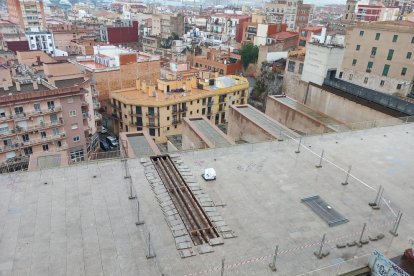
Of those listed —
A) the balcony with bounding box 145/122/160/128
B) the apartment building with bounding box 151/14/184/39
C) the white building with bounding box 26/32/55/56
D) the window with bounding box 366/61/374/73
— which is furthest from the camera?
the apartment building with bounding box 151/14/184/39

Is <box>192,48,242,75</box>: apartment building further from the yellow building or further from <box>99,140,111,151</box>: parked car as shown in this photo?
<box>99,140,111,151</box>: parked car

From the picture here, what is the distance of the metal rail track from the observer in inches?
746

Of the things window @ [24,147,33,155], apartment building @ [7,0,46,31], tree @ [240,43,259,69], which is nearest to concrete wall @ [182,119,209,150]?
window @ [24,147,33,155]

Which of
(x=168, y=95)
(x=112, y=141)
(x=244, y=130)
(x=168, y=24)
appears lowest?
(x=112, y=141)

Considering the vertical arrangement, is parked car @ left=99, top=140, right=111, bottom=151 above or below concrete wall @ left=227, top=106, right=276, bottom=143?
below

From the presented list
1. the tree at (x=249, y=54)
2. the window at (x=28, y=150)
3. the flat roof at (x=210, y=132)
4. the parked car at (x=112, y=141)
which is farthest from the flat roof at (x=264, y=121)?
the tree at (x=249, y=54)

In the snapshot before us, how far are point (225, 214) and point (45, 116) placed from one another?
119 feet

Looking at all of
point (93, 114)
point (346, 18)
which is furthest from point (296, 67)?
point (346, 18)

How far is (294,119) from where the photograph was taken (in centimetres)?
4931

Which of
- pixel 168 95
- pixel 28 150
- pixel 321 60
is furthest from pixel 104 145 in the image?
pixel 321 60

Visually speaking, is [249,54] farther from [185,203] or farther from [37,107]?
[185,203]

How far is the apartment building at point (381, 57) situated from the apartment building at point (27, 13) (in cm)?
13228

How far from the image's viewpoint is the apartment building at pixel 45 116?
144 ft

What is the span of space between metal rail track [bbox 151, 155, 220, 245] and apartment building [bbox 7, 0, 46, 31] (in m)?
144
